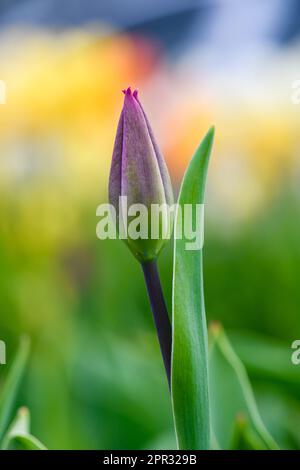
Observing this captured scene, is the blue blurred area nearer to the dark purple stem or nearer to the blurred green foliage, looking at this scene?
the blurred green foliage

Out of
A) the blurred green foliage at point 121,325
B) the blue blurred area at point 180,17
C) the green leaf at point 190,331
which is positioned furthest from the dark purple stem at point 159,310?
the blue blurred area at point 180,17

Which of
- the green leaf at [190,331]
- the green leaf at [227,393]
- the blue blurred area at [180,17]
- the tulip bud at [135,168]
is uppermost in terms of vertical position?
the blue blurred area at [180,17]

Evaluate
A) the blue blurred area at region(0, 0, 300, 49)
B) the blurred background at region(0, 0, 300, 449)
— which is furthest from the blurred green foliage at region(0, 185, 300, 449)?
the blue blurred area at region(0, 0, 300, 49)

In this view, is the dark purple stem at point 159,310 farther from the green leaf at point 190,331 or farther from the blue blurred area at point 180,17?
the blue blurred area at point 180,17

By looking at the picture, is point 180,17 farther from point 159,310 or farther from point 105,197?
point 159,310

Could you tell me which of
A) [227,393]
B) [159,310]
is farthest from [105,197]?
[159,310]
